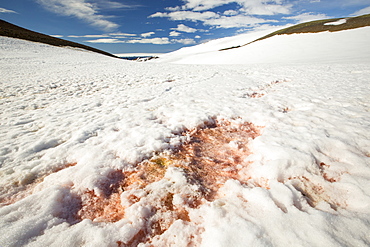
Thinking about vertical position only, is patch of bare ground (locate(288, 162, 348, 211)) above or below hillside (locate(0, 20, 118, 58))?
below

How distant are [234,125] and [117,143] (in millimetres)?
3018

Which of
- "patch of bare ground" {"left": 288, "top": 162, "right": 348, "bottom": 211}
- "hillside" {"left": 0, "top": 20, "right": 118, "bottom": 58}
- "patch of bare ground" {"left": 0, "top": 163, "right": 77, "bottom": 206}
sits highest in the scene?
"hillside" {"left": 0, "top": 20, "right": 118, "bottom": 58}

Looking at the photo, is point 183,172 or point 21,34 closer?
point 183,172

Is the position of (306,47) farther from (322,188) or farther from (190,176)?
(190,176)

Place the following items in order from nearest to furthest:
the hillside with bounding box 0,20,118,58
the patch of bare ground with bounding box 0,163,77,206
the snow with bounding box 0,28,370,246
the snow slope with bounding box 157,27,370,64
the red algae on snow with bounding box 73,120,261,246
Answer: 1. the snow with bounding box 0,28,370,246
2. the red algae on snow with bounding box 73,120,261,246
3. the patch of bare ground with bounding box 0,163,77,206
4. the snow slope with bounding box 157,27,370,64
5. the hillside with bounding box 0,20,118,58

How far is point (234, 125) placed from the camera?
4672mm

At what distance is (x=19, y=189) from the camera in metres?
2.63

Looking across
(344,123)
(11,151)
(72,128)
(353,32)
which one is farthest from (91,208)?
(353,32)

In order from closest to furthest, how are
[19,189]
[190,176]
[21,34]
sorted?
1. [19,189]
2. [190,176]
3. [21,34]

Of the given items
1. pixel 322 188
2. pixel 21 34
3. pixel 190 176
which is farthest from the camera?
pixel 21 34

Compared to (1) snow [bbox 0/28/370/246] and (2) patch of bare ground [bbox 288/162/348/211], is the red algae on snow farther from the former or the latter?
(2) patch of bare ground [bbox 288/162/348/211]

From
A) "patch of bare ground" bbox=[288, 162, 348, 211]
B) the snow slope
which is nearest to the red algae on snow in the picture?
"patch of bare ground" bbox=[288, 162, 348, 211]

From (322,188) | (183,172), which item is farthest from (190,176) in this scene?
(322,188)

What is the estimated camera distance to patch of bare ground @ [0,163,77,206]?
8.03ft
